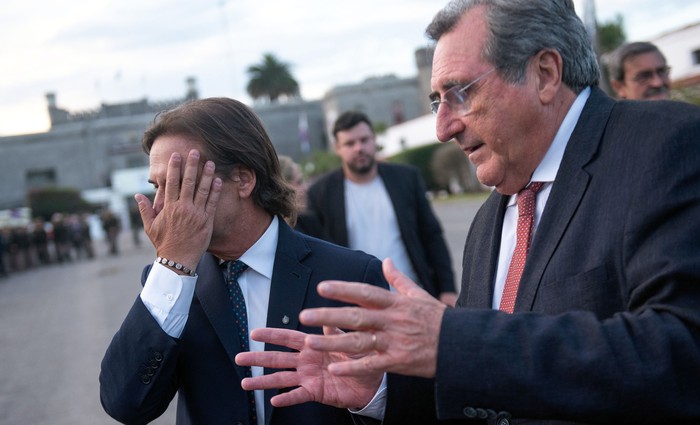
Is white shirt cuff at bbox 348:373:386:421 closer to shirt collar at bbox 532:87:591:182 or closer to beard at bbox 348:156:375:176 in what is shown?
shirt collar at bbox 532:87:591:182

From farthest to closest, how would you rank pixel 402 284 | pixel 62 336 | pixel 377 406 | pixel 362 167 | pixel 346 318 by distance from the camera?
pixel 62 336, pixel 362 167, pixel 377 406, pixel 402 284, pixel 346 318

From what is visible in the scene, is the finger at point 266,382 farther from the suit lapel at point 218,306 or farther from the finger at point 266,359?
the suit lapel at point 218,306

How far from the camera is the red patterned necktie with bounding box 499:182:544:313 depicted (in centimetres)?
217

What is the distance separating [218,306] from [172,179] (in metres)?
0.49

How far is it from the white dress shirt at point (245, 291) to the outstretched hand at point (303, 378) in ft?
1.20

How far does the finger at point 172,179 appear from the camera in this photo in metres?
2.48

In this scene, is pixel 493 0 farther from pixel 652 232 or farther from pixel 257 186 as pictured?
pixel 257 186

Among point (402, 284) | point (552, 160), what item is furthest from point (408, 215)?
point (402, 284)

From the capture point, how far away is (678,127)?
180 cm

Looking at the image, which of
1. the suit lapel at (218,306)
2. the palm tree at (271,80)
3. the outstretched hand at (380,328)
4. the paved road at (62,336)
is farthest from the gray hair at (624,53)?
the palm tree at (271,80)

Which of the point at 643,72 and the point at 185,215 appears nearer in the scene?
the point at 185,215

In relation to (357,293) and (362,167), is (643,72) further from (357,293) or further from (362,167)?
(357,293)

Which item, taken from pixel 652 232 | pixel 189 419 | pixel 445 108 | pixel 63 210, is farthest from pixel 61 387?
pixel 63 210

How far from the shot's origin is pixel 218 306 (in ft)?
8.51
